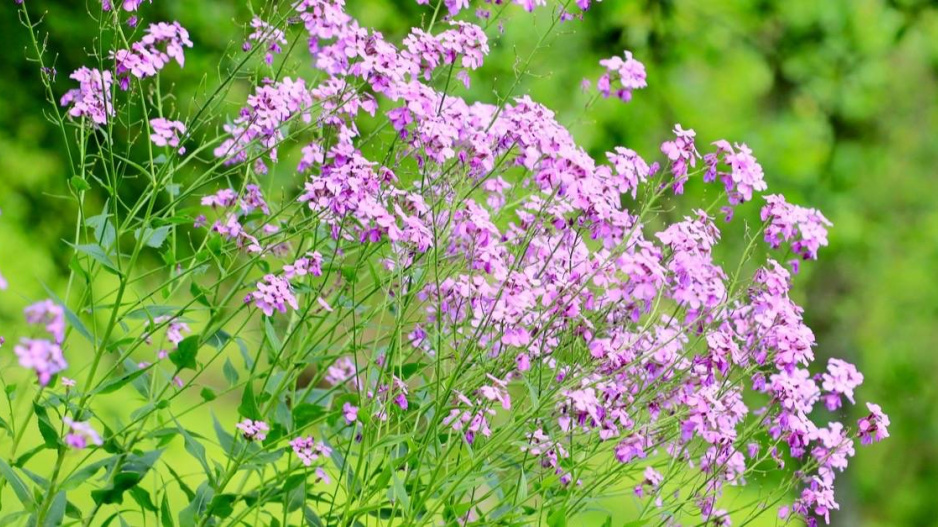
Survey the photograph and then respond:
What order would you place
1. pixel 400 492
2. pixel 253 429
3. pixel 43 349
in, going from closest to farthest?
pixel 43 349 → pixel 400 492 → pixel 253 429

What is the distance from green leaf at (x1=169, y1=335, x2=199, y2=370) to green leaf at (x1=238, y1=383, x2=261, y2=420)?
0.38 feet

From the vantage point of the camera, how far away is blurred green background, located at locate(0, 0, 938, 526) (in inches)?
227

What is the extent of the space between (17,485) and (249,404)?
18.5 inches

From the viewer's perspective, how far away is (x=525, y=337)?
7.52 ft

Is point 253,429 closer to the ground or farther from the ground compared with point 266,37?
closer to the ground

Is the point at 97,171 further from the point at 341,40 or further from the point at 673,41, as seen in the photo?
the point at 341,40

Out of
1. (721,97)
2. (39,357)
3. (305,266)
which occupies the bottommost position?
(39,357)

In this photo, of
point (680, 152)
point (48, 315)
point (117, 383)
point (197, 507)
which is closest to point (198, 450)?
point (197, 507)

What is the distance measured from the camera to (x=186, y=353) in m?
2.46

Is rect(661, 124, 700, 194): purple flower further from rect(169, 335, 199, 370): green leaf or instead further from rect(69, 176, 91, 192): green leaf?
rect(69, 176, 91, 192): green leaf

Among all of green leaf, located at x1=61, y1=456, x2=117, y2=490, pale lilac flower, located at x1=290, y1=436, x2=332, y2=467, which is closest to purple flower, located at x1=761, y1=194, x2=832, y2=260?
pale lilac flower, located at x1=290, y1=436, x2=332, y2=467

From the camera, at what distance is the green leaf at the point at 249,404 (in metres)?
2.45

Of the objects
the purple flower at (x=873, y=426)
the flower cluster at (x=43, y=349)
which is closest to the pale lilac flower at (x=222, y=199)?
the flower cluster at (x=43, y=349)

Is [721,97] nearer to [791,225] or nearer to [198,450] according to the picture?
[791,225]
